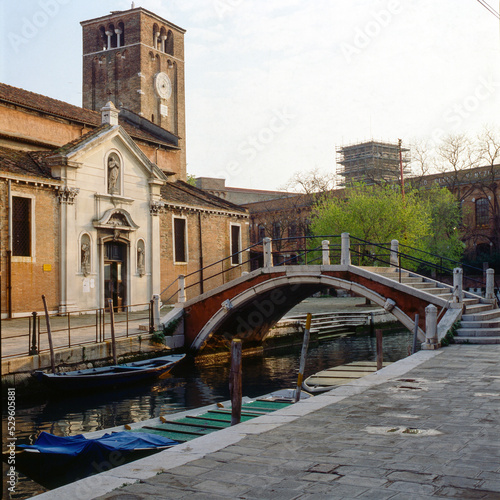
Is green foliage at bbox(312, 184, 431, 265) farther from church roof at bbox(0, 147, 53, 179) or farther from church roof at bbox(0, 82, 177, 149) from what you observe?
church roof at bbox(0, 147, 53, 179)

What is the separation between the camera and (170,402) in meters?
11.7

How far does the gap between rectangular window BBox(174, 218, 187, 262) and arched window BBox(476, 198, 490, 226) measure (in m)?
22.1

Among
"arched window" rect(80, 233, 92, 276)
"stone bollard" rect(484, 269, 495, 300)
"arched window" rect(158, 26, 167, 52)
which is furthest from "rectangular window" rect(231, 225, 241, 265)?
"arched window" rect(158, 26, 167, 52)

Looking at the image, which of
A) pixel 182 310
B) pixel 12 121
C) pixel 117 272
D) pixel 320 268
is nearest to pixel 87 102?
pixel 12 121

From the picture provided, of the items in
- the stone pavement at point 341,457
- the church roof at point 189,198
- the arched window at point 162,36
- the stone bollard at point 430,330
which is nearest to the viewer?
the stone pavement at point 341,457

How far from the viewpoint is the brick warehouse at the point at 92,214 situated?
57.9 ft

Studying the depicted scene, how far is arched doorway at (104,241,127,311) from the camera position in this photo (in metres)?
20.4

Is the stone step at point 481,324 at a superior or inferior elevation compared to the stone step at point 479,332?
superior

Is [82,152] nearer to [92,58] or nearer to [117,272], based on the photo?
[117,272]

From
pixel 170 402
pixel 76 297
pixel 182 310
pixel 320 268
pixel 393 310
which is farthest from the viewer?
pixel 76 297

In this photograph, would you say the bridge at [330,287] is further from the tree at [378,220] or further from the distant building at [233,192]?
the distant building at [233,192]

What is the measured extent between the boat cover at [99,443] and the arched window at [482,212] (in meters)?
34.5

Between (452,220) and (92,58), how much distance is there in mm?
23786

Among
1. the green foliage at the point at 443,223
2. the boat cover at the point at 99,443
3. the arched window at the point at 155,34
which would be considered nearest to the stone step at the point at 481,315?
Answer: the boat cover at the point at 99,443
